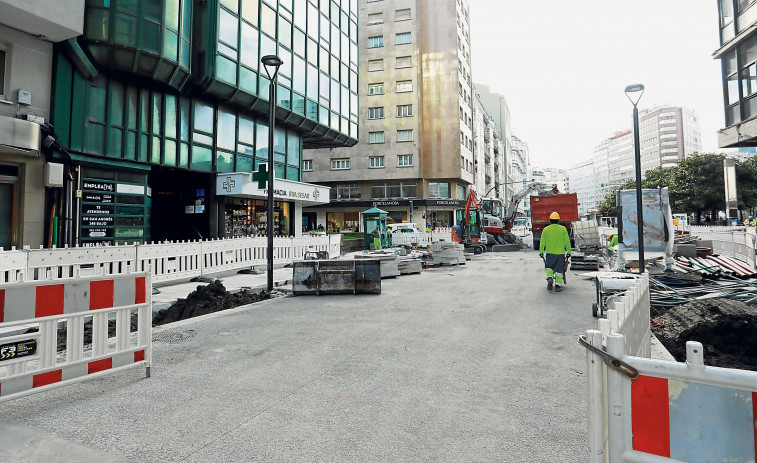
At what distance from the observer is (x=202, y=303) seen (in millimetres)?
8164

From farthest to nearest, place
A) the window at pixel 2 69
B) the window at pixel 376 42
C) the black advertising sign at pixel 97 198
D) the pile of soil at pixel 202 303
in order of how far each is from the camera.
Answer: the window at pixel 376 42, the black advertising sign at pixel 97 198, the window at pixel 2 69, the pile of soil at pixel 202 303

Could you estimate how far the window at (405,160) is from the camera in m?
46.3

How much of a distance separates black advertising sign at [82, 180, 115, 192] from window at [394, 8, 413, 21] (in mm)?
42475

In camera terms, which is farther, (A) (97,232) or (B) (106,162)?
(B) (106,162)

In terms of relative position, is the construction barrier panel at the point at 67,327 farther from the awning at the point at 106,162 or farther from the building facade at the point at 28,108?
the awning at the point at 106,162

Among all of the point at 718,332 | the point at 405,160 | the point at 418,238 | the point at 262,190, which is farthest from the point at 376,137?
the point at 718,332

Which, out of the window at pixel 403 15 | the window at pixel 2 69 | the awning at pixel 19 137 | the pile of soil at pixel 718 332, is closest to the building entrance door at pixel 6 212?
the awning at pixel 19 137

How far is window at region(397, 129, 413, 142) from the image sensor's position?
46.6 m

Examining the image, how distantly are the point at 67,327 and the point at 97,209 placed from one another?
41.1ft

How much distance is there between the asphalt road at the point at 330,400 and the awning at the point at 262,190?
1237 centimetres

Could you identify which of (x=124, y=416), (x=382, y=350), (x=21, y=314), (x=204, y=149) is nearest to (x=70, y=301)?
(x=21, y=314)

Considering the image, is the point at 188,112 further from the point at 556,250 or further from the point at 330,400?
the point at 330,400

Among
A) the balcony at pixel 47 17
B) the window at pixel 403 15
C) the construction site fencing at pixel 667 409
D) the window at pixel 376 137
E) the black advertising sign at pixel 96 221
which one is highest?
the window at pixel 403 15

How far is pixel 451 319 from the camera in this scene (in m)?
6.75
